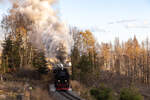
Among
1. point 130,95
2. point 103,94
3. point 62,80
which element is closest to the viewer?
point 130,95

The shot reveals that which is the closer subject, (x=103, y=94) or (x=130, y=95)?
(x=130, y=95)

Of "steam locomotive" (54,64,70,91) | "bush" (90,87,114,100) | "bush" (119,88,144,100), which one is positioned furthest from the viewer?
"steam locomotive" (54,64,70,91)

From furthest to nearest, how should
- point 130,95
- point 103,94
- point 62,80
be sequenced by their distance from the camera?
point 62,80, point 103,94, point 130,95

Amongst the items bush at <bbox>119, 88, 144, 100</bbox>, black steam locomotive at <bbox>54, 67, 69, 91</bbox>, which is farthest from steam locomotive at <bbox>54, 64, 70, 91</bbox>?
bush at <bbox>119, 88, 144, 100</bbox>

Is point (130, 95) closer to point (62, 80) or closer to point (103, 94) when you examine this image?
point (103, 94)

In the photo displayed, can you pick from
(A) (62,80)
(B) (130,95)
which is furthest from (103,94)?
(A) (62,80)

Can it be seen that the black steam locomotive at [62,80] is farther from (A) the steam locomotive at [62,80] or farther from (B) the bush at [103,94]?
(B) the bush at [103,94]

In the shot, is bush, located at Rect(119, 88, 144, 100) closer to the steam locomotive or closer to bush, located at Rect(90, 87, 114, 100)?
bush, located at Rect(90, 87, 114, 100)

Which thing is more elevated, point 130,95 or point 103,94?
point 130,95

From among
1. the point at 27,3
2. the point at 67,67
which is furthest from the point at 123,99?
the point at 27,3

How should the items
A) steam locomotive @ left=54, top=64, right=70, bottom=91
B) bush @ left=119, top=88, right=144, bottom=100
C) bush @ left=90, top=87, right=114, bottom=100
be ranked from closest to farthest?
1. bush @ left=119, top=88, right=144, bottom=100
2. bush @ left=90, top=87, right=114, bottom=100
3. steam locomotive @ left=54, top=64, right=70, bottom=91

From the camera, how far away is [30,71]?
33.0 m

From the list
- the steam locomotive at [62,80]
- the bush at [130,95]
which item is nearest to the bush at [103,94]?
the bush at [130,95]

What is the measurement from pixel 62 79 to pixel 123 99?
27.0ft
